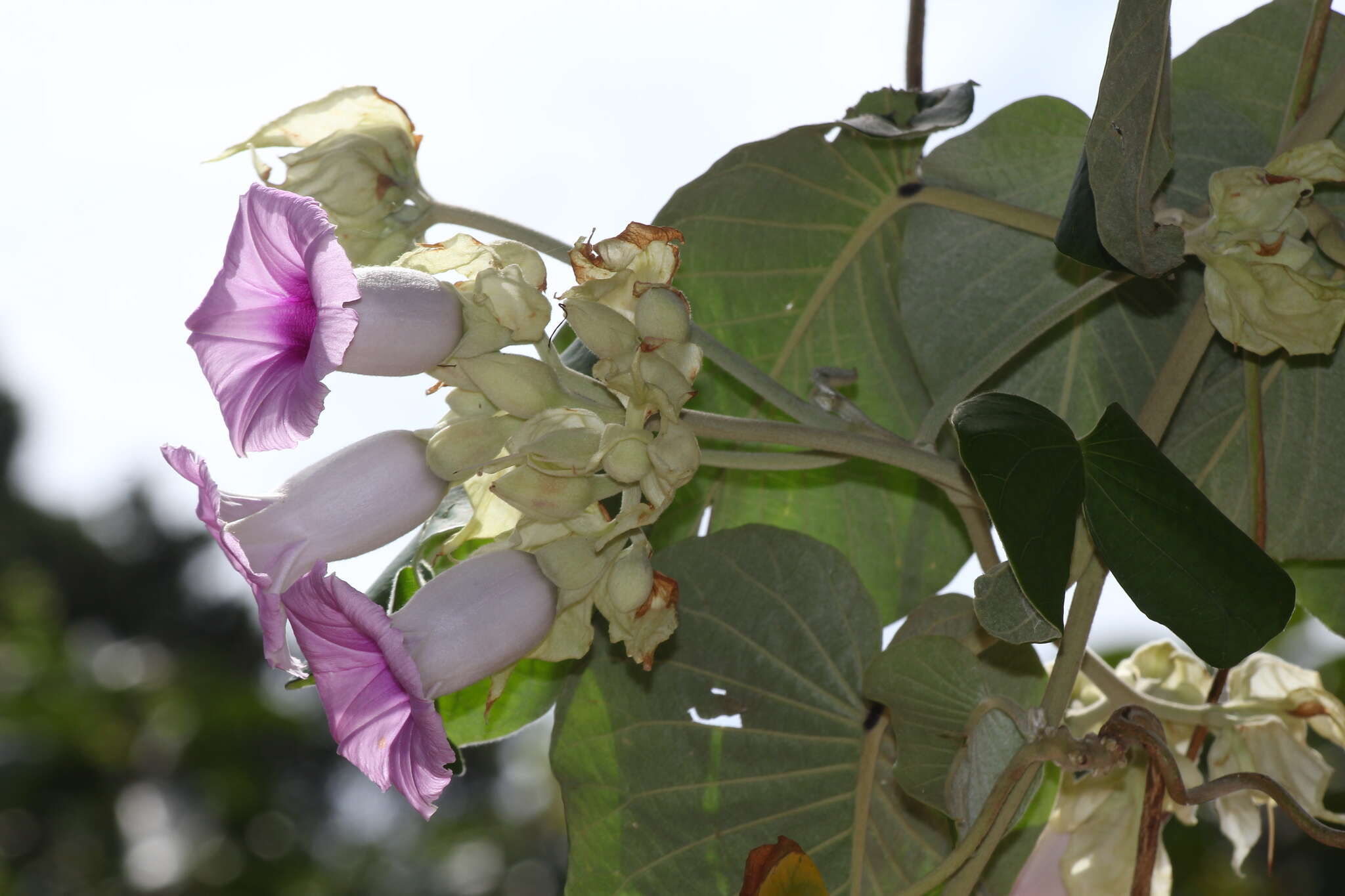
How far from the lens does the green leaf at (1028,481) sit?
42 centimetres

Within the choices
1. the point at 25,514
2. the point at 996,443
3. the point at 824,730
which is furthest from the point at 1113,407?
the point at 25,514

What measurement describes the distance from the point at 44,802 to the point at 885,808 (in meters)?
6.79

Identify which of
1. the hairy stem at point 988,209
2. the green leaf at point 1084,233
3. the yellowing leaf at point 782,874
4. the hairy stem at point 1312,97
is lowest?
the yellowing leaf at point 782,874

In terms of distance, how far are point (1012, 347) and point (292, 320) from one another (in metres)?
0.31

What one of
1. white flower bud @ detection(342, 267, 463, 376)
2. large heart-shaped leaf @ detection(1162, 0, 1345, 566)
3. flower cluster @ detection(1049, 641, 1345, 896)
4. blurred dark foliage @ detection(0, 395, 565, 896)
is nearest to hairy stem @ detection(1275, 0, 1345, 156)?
large heart-shaped leaf @ detection(1162, 0, 1345, 566)

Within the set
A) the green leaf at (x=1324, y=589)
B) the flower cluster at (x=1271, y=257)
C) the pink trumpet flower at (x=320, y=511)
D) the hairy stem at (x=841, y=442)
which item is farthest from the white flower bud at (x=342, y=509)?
the green leaf at (x=1324, y=589)

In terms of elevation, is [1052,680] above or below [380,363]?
below

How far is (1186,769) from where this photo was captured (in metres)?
0.61

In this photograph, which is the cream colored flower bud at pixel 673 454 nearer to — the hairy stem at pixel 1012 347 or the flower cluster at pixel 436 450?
the flower cluster at pixel 436 450

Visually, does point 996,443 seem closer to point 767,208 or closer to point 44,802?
point 767,208

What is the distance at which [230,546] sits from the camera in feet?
1.26

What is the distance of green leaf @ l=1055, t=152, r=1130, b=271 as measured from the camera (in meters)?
0.47

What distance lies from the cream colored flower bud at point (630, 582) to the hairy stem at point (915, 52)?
36 centimetres

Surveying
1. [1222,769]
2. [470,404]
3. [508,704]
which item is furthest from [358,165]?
[1222,769]
